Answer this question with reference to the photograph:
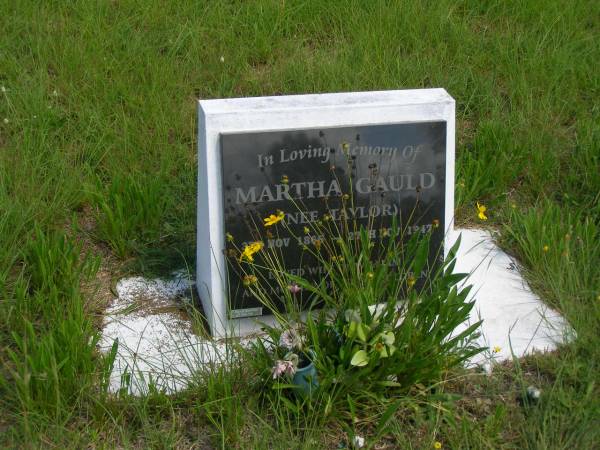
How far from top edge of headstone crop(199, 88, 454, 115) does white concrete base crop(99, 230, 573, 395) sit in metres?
0.55

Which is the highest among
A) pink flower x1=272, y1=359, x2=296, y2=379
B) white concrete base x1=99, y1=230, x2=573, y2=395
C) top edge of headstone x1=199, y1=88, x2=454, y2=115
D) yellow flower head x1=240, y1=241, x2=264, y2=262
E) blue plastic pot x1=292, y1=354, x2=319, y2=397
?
top edge of headstone x1=199, y1=88, x2=454, y2=115

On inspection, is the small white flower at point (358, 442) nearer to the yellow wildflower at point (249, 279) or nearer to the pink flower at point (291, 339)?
the pink flower at point (291, 339)

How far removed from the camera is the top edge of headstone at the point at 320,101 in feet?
10.2

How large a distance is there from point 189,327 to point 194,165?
1.05 m

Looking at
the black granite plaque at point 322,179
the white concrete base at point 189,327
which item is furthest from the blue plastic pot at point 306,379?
the black granite plaque at point 322,179

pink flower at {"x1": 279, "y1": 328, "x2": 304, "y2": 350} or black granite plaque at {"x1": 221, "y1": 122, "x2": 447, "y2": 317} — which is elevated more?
black granite plaque at {"x1": 221, "y1": 122, "x2": 447, "y2": 317}

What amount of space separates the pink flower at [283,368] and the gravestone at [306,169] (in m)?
0.49

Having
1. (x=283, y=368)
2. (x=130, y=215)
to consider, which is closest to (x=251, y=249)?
(x=283, y=368)

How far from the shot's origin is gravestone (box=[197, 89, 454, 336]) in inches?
121

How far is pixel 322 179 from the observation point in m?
3.19

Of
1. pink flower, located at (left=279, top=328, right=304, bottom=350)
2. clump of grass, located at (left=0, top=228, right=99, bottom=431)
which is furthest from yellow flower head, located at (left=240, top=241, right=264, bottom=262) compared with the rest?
clump of grass, located at (left=0, top=228, right=99, bottom=431)

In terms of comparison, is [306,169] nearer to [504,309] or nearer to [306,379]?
[306,379]

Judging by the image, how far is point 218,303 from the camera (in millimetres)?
3211

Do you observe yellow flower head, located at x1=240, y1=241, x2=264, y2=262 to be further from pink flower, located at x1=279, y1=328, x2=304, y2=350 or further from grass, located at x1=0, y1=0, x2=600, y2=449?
grass, located at x1=0, y1=0, x2=600, y2=449
